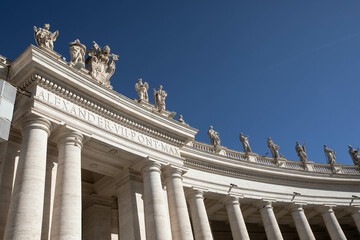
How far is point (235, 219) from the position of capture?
117ft

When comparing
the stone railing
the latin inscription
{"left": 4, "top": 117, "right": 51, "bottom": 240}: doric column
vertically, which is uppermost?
the stone railing

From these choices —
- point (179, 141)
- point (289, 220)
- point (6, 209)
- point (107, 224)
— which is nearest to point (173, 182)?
point (179, 141)

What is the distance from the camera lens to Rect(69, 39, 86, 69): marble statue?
93.5 ft

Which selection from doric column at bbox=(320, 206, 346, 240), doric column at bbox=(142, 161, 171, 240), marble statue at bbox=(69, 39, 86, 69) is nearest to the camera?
doric column at bbox=(142, 161, 171, 240)

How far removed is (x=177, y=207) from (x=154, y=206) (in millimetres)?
2833

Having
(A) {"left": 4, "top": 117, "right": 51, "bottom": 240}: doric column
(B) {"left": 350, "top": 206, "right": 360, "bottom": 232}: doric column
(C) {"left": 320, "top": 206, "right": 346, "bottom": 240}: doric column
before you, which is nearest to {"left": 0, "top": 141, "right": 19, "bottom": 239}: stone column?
(A) {"left": 4, "top": 117, "right": 51, "bottom": 240}: doric column

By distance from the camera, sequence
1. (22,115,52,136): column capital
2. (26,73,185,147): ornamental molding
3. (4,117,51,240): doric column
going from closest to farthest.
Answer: (4,117,51,240): doric column
(22,115,52,136): column capital
(26,73,185,147): ornamental molding

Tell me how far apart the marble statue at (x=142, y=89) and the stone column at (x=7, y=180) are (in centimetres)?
1365

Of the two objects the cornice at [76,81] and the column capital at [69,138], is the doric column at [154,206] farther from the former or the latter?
the column capital at [69,138]

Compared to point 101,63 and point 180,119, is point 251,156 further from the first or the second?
point 101,63

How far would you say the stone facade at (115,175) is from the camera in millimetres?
20938

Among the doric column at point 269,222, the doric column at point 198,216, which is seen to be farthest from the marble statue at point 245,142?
the doric column at point 198,216

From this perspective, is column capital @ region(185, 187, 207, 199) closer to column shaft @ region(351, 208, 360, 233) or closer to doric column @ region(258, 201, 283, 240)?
doric column @ region(258, 201, 283, 240)

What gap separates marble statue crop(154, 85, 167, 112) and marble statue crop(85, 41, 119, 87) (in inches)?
242
